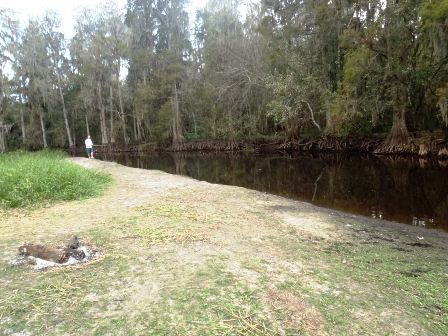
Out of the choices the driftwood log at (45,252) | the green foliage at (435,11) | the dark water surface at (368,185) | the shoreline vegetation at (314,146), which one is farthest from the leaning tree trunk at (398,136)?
the driftwood log at (45,252)

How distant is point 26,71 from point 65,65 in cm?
463

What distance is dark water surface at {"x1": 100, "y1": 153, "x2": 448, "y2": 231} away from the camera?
9.62m

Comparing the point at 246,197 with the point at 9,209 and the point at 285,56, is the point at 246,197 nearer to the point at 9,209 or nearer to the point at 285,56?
the point at 9,209

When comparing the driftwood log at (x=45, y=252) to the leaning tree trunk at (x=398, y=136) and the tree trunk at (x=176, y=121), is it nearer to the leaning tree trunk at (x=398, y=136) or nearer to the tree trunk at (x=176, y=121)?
the leaning tree trunk at (x=398, y=136)

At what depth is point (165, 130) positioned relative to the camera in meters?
42.0

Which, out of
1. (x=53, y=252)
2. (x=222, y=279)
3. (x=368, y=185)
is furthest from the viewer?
(x=368, y=185)

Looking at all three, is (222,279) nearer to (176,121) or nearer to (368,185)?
(368,185)

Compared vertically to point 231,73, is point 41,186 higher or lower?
lower

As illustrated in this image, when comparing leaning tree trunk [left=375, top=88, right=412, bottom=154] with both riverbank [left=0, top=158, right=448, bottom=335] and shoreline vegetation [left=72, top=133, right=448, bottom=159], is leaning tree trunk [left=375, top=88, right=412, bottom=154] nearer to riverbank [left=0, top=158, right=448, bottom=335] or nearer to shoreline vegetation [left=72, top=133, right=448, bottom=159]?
shoreline vegetation [left=72, top=133, right=448, bottom=159]

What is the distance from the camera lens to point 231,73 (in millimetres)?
31031

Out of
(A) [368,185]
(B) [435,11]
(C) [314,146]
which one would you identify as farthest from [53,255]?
(C) [314,146]

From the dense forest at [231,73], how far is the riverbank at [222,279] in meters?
13.4

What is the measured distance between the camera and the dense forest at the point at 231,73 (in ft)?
66.5

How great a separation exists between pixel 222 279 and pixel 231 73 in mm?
→ 28698
